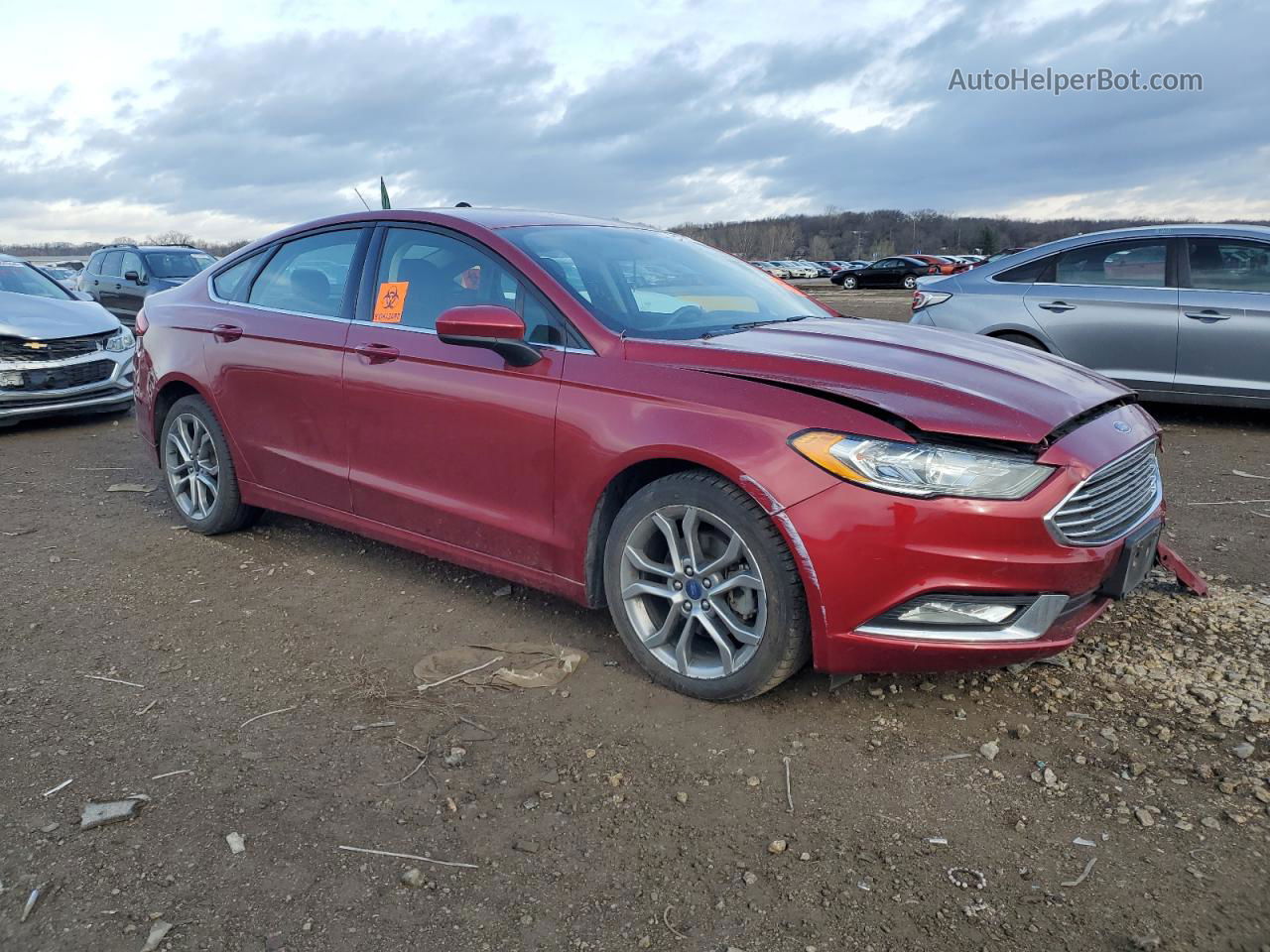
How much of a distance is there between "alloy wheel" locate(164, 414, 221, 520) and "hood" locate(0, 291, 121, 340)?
4.04 meters

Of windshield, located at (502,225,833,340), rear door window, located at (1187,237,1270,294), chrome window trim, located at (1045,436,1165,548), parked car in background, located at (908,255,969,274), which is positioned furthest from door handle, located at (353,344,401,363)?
parked car in background, located at (908,255,969,274)

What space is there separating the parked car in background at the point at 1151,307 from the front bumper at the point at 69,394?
23.9 ft

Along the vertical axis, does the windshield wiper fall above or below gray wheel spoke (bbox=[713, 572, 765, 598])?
above

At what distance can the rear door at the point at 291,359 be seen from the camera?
14.1 feet

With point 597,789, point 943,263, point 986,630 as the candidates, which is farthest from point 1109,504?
point 943,263

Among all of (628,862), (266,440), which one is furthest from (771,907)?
(266,440)

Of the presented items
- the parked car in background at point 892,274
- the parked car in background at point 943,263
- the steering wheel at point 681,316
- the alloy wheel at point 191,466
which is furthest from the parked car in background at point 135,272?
the parked car in background at point 892,274

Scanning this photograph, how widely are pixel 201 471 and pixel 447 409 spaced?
206 cm

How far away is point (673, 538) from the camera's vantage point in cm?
321

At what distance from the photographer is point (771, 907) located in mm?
2281

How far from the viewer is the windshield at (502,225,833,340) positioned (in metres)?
3.62

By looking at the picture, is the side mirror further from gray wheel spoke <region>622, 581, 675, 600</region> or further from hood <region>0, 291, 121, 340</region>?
hood <region>0, 291, 121, 340</region>

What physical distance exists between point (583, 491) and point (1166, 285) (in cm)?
591

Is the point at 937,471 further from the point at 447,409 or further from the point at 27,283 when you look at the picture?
the point at 27,283
